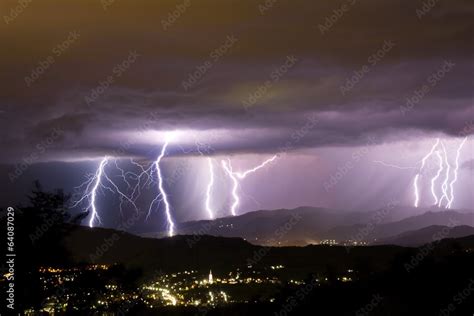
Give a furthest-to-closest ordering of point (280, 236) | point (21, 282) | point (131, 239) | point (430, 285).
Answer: point (280, 236), point (131, 239), point (430, 285), point (21, 282)

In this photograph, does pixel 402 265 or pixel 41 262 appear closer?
pixel 41 262

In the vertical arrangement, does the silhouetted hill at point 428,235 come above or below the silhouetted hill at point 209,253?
above

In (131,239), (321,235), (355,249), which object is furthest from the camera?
(321,235)

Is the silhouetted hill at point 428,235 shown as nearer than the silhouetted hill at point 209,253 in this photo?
No

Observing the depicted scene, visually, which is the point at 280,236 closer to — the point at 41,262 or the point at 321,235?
the point at 321,235

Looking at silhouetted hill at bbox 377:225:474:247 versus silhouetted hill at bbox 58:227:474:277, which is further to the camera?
silhouetted hill at bbox 377:225:474:247

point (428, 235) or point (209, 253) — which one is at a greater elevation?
point (428, 235)

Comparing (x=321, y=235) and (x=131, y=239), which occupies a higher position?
(x=321, y=235)

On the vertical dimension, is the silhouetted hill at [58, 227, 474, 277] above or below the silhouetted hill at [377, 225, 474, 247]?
below

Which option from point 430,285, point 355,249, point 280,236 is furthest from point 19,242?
point 280,236

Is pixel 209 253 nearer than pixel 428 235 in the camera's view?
Yes

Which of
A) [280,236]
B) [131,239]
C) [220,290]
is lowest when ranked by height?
[220,290]
